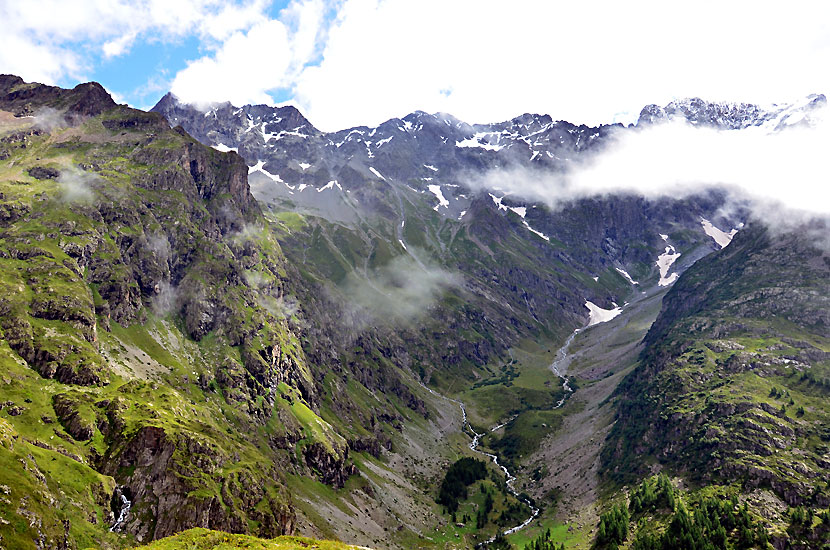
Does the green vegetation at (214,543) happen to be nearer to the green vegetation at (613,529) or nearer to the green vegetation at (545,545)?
the green vegetation at (545,545)

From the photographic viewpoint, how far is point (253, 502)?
168 metres

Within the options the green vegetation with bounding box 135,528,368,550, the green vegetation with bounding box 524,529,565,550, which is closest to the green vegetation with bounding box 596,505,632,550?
the green vegetation with bounding box 524,529,565,550

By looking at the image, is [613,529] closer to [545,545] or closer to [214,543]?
[545,545]

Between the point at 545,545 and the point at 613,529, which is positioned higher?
the point at 545,545

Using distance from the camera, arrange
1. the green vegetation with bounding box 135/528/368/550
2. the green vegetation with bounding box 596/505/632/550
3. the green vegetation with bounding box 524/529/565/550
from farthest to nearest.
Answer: the green vegetation with bounding box 524/529/565/550 → the green vegetation with bounding box 596/505/632/550 → the green vegetation with bounding box 135/528/368/550

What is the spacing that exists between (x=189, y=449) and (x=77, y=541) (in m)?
52.6

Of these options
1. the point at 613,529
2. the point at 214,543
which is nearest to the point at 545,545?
the point at 613,529

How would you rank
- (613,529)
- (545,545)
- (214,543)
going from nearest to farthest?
1. (214,543)
2. (613,529)
3. (545,545)

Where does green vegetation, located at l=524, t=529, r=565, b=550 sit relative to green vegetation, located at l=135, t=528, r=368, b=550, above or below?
below

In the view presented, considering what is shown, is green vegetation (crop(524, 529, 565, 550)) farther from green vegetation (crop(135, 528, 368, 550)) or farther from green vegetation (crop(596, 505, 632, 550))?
green vegetation (crop(135, 528, 368, 550))

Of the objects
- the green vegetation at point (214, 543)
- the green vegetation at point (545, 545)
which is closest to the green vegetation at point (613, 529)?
the green vegetation at point (545, 545)

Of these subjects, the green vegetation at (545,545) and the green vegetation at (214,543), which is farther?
the green vegetation at (545,545)

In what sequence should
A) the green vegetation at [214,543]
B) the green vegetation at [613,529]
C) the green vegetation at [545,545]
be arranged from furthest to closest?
the green vegetation at [545,545] < the green vegetation at [613,529] < the green vegetation at [214,543]

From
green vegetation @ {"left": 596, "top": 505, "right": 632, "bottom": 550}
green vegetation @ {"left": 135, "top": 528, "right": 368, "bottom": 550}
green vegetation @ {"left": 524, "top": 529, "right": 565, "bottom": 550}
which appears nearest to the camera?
green vegetation @ {"left": 135, "top": 528, "right": 368, "bottom": 550}
